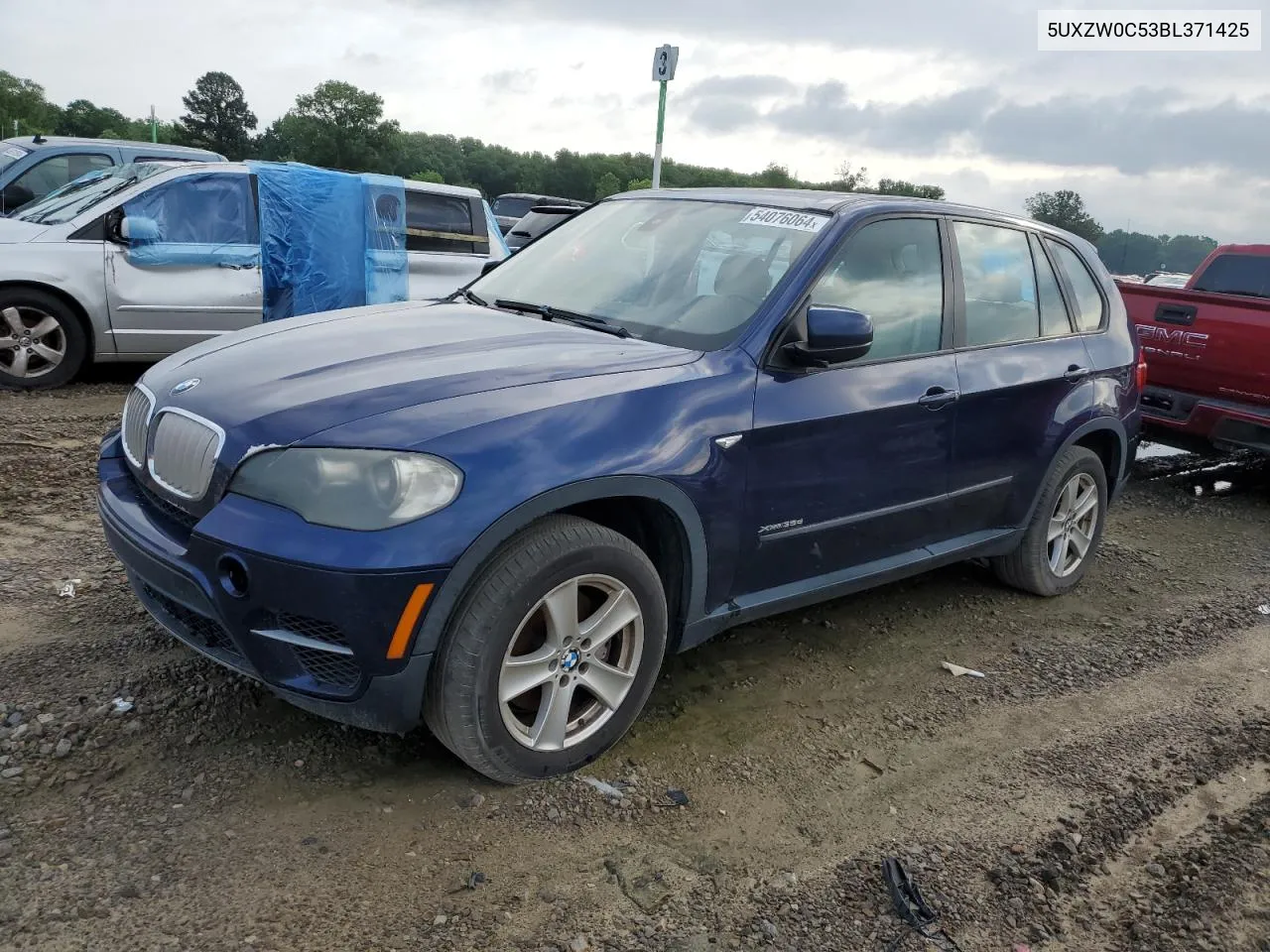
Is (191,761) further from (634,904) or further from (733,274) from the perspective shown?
(733,274)

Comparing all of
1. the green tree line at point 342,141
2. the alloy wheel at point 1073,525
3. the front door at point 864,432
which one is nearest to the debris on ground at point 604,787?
the front door at point 864,432

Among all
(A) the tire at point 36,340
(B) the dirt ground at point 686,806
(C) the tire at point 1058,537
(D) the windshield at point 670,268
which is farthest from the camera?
(A) the tire at point 36,340

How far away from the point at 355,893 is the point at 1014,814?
6.26 feet

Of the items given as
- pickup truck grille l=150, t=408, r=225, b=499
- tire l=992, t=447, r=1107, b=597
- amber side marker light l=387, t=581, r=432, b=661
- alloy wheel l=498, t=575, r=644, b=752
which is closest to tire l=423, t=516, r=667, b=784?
alloy wheel l=498, t=575, r=644, b=752

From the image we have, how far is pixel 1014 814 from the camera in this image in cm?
308

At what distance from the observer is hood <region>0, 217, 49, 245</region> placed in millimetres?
7355

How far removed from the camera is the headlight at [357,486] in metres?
2.55

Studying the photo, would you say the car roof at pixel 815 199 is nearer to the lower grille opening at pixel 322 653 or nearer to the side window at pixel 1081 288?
the side window at pixel 1081 288

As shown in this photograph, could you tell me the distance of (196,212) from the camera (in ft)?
26.2

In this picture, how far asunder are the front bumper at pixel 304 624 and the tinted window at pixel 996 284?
2639mm

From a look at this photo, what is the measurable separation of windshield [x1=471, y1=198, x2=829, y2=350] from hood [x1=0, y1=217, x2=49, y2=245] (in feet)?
16.1

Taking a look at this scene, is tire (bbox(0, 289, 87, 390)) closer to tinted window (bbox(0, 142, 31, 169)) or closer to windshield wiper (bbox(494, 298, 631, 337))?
tinted window (bbox(0, 142, 31, 169))

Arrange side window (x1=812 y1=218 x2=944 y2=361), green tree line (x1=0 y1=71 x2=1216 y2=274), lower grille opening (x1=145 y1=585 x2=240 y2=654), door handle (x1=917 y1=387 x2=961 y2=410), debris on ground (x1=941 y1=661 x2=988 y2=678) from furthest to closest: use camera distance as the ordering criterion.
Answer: green tree line (x1=0 y1=71 x2=1216 y2=274) → debris on ground (x1=941 y1=661 x2=988 y2=678) → door handle (x1=917 y1=387 x2=961 y2=410) → side window (x1=812 y1=218 x2=944 y2=361) → lower grille opening (x1=145 y1=585 x2=240 y2=654)

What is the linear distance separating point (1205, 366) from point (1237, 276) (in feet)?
7.19
